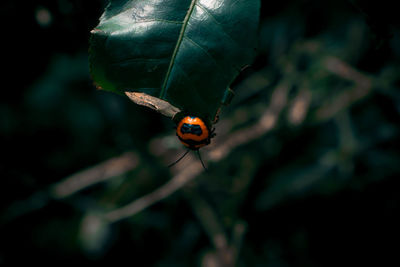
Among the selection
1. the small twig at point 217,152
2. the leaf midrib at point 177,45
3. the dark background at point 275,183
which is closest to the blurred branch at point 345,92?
the dark background at point 275,183

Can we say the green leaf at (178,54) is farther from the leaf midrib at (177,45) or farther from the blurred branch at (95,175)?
the blurred branch at (95,175)

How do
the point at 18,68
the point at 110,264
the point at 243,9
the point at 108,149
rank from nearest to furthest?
1. the point at 243,9
2. the point at 18,68
3. the point at 110,264
4. the point at 108,149

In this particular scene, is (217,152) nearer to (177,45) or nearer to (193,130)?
(193,130)

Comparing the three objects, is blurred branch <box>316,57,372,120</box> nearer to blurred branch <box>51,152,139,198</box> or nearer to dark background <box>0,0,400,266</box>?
dark background <box>0,0,400,266</box>

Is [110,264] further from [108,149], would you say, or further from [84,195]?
[108,149]

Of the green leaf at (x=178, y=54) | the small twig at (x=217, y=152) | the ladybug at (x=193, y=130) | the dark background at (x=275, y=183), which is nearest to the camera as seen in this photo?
the green leaf at (x=178, y=54)

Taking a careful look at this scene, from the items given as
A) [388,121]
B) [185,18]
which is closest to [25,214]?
[185,18]

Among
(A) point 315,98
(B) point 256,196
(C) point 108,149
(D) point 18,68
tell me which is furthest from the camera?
(C) point 108,149
